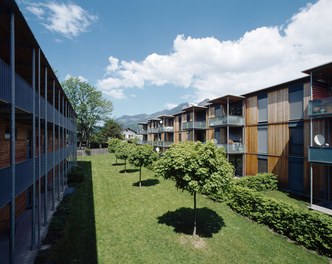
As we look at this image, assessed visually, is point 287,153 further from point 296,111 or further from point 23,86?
point 23,86

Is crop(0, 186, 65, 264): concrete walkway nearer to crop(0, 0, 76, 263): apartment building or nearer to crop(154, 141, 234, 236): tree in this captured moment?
crop(0, 0, 76, 263): apartment building

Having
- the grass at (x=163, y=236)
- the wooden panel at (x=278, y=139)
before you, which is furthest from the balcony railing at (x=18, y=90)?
the wooden panel at (x=278, y=139)

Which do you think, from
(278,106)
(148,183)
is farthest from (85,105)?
(278,106)

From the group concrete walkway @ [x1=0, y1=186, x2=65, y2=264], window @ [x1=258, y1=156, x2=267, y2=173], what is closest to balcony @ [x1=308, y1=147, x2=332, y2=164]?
window @ [x1=258, y1=156, x2=267, y2=173]

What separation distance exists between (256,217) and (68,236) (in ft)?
37.7

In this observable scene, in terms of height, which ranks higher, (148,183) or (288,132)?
(288,132)

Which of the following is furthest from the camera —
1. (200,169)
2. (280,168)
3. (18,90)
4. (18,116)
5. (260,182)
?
(280,168)

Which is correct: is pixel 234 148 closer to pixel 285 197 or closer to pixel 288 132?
pixel 288 132

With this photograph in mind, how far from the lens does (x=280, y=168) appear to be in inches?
801

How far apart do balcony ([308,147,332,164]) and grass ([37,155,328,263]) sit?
6625 millimetres

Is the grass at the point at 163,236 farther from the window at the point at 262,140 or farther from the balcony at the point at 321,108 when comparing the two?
the window at the point at 262,140

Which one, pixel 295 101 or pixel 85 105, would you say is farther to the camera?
pixel 85 105

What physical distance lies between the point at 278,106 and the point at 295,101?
5.63 feet

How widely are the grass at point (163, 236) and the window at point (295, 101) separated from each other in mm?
10929
